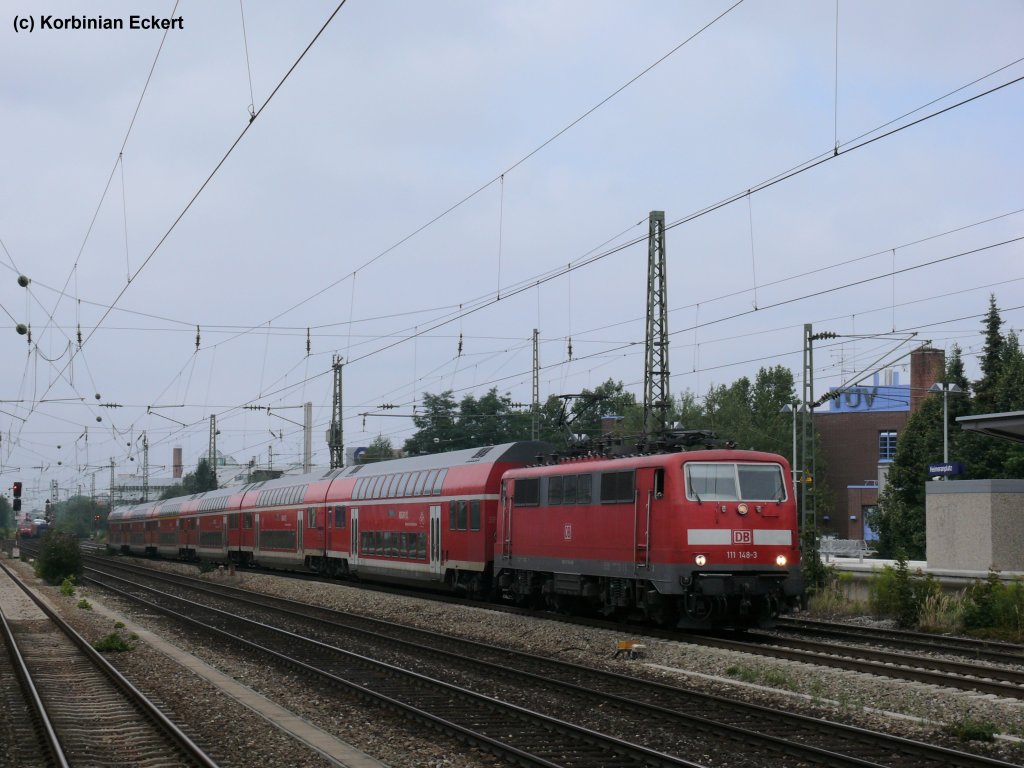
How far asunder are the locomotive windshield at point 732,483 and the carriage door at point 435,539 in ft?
39.0

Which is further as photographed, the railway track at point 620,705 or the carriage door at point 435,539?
the carriage door at point 435,539

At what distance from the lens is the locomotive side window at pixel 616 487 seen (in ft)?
71.5

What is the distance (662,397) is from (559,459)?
9.48ft

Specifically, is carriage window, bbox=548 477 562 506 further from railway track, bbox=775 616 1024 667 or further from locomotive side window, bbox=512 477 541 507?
railway track, bbox=775 616 1024 667

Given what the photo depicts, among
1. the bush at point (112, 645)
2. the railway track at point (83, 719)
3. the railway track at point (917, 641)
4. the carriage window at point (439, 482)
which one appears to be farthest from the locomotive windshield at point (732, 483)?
the carriage window at point (439, 482)

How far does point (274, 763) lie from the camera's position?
11.3 m

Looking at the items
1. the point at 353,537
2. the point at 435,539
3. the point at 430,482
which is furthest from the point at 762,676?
the point at 353,537

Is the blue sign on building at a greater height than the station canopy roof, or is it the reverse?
the blue sign on building

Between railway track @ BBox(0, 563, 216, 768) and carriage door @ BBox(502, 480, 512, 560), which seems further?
carriage door @ BBox(502, 480, 512, 560)

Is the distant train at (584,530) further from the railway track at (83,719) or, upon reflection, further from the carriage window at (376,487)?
the railway track at (83,719)

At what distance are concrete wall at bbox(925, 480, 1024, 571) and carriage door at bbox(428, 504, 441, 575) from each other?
12674 millimetres

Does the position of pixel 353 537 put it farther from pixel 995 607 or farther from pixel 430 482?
pixel 995 607

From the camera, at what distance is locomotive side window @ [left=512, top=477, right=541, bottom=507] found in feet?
84.4

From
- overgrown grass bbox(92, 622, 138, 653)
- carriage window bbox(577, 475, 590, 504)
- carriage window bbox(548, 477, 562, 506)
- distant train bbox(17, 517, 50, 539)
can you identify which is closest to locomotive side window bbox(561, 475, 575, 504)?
carriage window bbox(548, 477, 562, 506)
